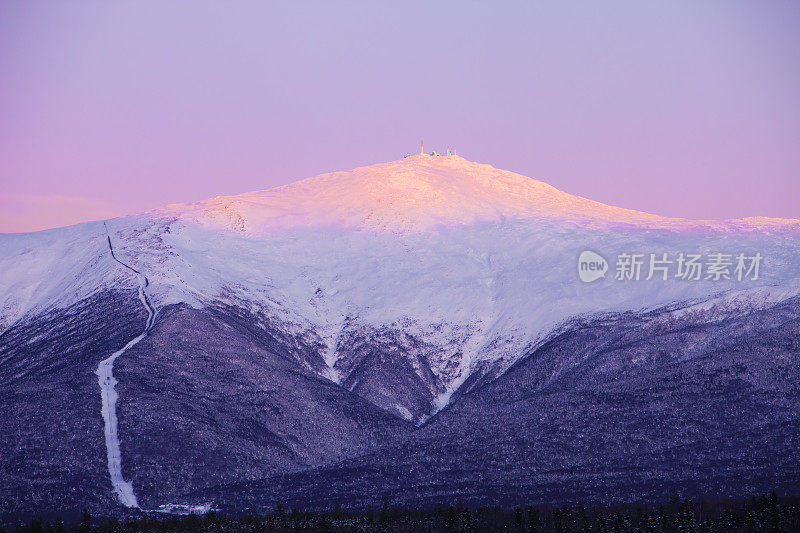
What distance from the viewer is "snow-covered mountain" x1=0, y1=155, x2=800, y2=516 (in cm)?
14725

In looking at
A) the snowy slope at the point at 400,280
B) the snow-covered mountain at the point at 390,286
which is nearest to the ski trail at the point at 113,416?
the snow-covered mountain at the point at 390,286

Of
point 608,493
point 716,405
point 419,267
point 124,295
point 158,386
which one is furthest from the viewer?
point 419,267

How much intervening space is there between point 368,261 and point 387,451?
64441mm

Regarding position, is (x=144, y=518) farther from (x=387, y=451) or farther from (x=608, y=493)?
(x=608, y=493)

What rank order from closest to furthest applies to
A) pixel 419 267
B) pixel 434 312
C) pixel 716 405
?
pixel 716 405, pixel 434 312, pixel 419 267

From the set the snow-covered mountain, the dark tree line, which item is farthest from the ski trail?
the dark tree line

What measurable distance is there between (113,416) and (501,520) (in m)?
46.4

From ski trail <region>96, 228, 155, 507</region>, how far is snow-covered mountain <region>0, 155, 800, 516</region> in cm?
82

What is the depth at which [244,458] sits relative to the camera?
120 m

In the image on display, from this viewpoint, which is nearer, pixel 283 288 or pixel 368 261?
pixel 283 288

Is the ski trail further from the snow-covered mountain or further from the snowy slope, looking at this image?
the snowy slope

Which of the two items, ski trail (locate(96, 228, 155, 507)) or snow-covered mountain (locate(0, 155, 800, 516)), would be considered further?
snow-covered mountain (locate(0, 155, 800, 516))

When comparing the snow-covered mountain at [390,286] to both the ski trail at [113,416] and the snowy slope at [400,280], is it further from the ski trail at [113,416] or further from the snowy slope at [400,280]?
the ski trail at [113,416]

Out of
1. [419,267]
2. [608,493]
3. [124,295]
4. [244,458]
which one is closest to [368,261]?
[419,267]
